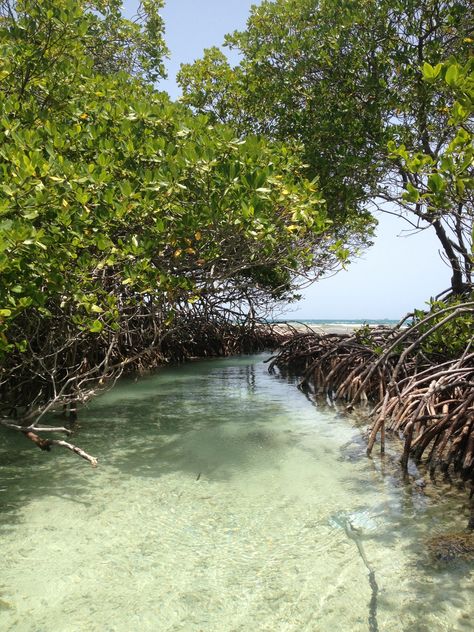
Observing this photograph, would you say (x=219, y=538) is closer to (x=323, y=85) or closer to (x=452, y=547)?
(x=452, y=547)

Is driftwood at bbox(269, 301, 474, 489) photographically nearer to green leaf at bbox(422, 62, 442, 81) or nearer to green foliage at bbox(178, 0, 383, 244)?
green leaf at bbox(422, 62, 442, 81)

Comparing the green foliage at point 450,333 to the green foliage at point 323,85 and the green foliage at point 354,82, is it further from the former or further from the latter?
the green foliage at point 323,85

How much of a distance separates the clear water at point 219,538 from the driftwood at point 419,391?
1.09 feet

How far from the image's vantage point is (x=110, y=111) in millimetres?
4219

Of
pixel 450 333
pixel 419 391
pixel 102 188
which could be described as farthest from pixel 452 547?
pixel 102 188

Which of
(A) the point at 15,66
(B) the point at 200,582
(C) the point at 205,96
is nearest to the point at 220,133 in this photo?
(A) the point at 15,66

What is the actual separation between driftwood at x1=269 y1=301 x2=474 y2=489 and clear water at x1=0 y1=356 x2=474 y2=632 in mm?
331

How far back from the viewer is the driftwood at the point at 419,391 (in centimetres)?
347

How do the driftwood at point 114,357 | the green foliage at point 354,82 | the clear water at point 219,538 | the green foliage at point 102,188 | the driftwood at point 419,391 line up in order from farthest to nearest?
1. the green foliage at point 354,82
2. the driftwood at point 114,357
3. the driftwood at point 419,391
4. the green foliage at point 102,188
5. the clear water at point 219,538

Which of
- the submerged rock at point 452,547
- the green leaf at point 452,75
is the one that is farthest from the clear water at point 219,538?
the green leaf at point 452,75

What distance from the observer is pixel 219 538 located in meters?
2.60

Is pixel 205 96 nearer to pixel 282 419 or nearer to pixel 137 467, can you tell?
pixel 282 419

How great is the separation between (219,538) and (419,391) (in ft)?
8.47

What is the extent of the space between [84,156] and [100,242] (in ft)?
3.74
